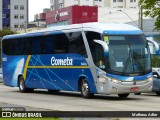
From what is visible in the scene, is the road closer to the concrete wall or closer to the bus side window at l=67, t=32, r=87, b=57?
the bus side window at l=67, t=32, r=87, b=57

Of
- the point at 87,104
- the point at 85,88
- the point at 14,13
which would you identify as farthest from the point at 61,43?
the point at 14,13

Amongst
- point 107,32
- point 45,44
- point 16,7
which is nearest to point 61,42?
point 45,44

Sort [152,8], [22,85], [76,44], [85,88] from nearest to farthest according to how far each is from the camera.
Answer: [85,88] → [76,44] → [22,85] → [152,8]

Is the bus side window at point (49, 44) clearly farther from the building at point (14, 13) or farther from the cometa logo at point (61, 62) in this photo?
the building at point (14, 13)

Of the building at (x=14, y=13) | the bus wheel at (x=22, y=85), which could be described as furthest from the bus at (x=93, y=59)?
the building at (x=14, y=13)

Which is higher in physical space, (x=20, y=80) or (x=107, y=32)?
(x=107, y=32)

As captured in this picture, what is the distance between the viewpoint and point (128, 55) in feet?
77.3

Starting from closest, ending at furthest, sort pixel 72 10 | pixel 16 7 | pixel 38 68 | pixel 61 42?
pixel 61 42 < pixel 38 68 < pixel 72 10 < pixel 16 7

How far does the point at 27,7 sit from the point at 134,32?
463ft

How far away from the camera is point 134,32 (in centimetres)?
2439

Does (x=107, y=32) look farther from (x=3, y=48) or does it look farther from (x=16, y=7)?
(x=16, y=7)

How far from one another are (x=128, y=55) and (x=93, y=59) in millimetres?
1631

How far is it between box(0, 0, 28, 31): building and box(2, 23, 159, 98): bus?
129 m

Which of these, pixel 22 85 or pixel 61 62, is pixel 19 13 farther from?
pixel 61 62
